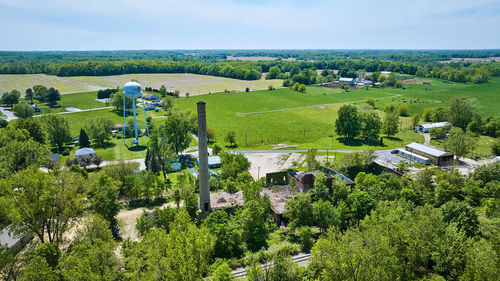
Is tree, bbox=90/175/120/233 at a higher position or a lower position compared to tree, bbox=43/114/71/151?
lower

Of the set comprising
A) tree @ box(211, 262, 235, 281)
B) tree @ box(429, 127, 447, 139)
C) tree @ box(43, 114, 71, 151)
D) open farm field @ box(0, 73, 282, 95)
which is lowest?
tree @ box(211, 262, 235, 281)

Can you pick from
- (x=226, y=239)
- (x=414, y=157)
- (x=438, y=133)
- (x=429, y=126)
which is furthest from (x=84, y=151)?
(x=429, y=126)

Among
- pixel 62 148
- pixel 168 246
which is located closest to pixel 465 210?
pixel 168 246

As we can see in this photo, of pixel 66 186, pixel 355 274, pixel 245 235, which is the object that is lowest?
pixel 245 235

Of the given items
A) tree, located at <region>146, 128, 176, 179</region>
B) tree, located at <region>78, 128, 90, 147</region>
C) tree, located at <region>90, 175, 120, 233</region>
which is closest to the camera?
tree, located at <region>90, 175, 120, 233</region>

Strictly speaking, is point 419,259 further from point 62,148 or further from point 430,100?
point 430,100

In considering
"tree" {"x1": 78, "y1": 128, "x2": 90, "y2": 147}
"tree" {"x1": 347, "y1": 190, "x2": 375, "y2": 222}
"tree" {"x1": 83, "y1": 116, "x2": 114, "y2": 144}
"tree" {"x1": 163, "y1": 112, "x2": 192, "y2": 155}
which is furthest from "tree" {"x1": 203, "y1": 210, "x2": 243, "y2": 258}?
"tree" {"x1": 83, "y1": 116, "x2": 114, "y2": 144}

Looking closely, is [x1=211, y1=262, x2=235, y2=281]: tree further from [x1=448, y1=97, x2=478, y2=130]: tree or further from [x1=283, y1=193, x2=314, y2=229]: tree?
[x1=448, y1=97, x2=478, y2=130]: tree
